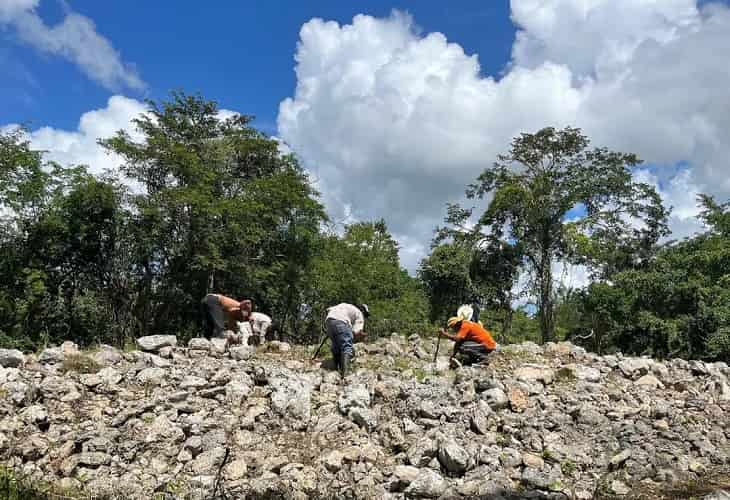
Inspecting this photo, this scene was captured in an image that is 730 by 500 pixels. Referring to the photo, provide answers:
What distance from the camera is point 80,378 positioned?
679 centimetres

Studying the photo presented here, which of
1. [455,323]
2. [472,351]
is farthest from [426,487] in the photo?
[455,323]

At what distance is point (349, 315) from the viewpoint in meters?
8.23

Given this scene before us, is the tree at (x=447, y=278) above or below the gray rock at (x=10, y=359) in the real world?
above

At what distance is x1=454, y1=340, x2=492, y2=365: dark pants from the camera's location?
8.50 meters

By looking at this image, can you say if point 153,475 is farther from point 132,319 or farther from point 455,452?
point 132,319

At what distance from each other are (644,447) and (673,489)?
756mm

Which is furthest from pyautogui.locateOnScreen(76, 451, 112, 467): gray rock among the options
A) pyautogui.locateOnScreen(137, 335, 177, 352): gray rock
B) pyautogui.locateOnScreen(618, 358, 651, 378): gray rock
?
pyautogui.locateOnScreen(618, 358, 651, 378): gray rock

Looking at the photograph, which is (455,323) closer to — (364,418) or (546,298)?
(364,418)

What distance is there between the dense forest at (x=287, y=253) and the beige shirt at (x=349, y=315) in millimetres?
6695

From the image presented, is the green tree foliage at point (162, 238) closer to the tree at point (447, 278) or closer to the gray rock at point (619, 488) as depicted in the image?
the tree at point (447, 278)

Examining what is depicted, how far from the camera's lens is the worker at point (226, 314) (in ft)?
31.7

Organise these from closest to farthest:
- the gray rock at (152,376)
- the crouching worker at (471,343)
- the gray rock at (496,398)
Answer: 1. the gray rock at (496,398)
2. the gray rock at (152,376)
3. the crouching worker at (471,343)

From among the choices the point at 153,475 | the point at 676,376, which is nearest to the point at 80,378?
the point at 153,475

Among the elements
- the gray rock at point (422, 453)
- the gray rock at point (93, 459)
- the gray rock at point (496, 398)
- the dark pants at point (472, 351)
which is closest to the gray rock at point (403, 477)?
the gray rock at point (422, 453)
